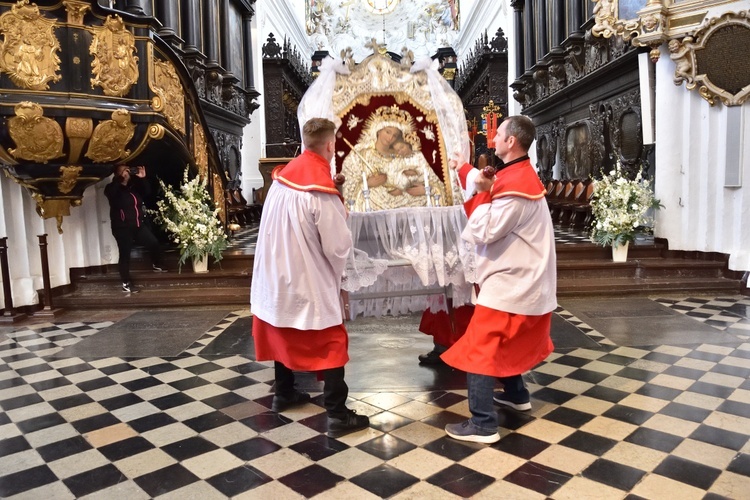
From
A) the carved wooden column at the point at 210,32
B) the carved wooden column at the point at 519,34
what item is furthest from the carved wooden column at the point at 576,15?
the carved wooden column at the point at 210,32

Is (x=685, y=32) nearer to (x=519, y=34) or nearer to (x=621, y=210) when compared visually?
(x=621, y=210)

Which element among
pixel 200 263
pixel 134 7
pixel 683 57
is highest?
pixel 134 7

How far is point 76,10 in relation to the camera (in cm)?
604

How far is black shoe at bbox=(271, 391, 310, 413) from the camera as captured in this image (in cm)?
388

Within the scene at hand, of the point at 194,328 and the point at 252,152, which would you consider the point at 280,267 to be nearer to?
the point at 194,328

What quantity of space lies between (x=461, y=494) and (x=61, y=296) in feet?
21.3

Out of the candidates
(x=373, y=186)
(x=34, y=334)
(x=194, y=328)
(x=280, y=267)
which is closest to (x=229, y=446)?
(x=280, y=267)

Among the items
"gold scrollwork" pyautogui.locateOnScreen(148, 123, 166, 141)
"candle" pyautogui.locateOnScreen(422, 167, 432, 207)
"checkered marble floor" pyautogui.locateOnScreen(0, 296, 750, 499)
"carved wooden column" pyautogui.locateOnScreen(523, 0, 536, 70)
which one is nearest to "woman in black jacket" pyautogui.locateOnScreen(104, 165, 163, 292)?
"gold scrollwork" pyautogui.locateOnScreen(148, 123, 166, 141)

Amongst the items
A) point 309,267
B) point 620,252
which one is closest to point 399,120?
point 309,267

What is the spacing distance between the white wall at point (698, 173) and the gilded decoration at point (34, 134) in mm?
7685

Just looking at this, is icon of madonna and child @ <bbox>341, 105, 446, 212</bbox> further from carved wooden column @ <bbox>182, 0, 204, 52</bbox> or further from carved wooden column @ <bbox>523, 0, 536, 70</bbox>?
carved wooden column @ <bbox>523, 0, 536, 70</bbox>

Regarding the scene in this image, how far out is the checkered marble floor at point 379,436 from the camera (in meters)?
2.89

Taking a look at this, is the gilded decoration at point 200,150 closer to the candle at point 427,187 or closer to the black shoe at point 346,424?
the candle at point 427,187

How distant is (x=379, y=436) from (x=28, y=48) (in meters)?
5.22
